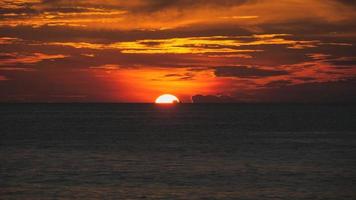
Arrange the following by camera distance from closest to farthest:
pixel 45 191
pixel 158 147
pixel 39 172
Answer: pixel 45 191 < pixel 39 172 < pixel 158 147

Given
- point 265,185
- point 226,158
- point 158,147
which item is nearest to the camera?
point 265,185

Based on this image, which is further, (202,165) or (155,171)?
(202,165)

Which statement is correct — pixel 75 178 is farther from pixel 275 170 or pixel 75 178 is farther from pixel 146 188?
pixel 275 170

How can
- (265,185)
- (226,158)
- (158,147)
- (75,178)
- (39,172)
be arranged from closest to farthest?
(265,185)
(75,178)
(39,172)
(226,158)
(158,147)

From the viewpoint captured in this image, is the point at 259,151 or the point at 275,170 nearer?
the point at 275,170

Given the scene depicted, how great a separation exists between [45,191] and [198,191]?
9304 mm

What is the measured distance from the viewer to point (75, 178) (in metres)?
43.6

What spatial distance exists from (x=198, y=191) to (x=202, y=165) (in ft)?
47.3

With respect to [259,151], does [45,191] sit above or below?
above

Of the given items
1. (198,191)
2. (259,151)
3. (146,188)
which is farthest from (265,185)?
(259,151)

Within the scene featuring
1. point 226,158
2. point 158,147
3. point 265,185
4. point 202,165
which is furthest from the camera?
point 158,147

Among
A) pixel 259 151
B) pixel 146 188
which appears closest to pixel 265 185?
pixel 146 188

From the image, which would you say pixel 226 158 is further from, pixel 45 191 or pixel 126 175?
pixel 45 191

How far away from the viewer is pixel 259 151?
224ft
